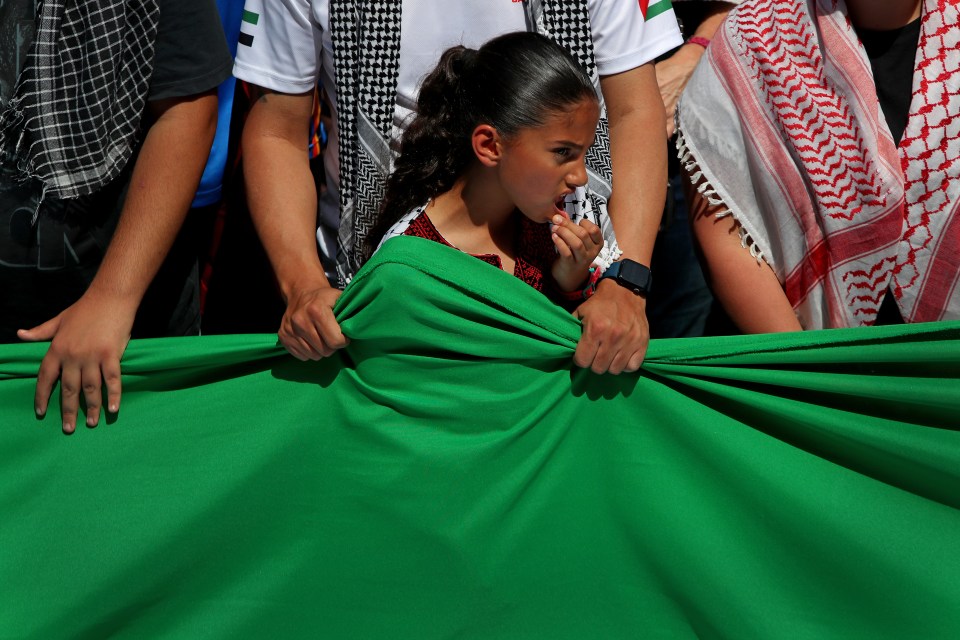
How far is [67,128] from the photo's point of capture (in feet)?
6.98

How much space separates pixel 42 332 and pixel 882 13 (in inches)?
67.4

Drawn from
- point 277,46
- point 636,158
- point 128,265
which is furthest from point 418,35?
point 128,265

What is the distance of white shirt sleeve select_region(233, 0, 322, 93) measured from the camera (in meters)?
2.29

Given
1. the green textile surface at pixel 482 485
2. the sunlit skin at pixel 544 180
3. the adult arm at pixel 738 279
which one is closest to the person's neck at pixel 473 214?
the sunlit skin at pixel 544 180

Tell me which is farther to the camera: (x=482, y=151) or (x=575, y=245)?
(x=482, y=151)

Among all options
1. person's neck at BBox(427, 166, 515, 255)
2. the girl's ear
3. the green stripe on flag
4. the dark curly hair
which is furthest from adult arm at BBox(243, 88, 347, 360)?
the green stripe on flag

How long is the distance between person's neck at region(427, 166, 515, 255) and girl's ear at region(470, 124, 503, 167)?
59mm

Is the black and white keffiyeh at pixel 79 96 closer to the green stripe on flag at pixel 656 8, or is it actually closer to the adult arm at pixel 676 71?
the green stripe on flag at pixel 656 8

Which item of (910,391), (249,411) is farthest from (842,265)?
(249,411)

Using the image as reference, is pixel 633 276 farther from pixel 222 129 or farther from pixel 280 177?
pixel 222 129

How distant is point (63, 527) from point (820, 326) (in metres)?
1.50

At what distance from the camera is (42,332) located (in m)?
2.00

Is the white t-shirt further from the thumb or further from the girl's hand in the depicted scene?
the thumb

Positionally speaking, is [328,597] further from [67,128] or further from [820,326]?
[820,326]
